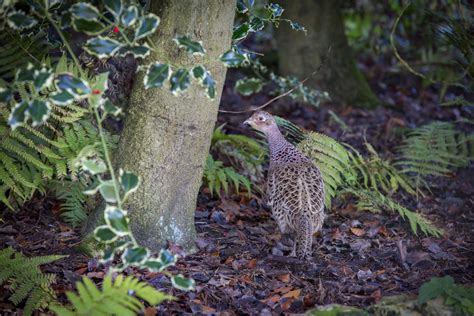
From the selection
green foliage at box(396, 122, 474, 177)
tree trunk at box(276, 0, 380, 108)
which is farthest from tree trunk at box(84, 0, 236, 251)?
tree trunk at box(276, 0, 380, 108)

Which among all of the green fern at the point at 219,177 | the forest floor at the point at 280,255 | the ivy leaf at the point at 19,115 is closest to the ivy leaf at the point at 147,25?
the ivy leaf at the point at 19,115

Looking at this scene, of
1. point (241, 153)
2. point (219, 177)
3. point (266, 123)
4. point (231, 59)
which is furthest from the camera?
point (241, 153)

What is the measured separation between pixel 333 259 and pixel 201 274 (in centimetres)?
122

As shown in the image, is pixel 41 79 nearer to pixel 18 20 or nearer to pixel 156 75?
pixel 18 20

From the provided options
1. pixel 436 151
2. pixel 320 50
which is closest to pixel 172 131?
pixel 436 151

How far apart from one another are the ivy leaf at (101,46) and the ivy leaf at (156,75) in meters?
0.23

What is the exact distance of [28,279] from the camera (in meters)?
3.86

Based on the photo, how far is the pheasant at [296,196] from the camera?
16.4 feet

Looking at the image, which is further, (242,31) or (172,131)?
(242,31)

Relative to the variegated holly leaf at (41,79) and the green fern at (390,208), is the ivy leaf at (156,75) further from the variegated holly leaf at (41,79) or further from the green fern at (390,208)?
the green fern at (390,208)

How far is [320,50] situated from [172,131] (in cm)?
489

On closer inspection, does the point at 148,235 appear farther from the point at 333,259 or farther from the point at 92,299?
the point at 333,259

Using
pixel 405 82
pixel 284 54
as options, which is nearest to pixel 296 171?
pixel 284 54

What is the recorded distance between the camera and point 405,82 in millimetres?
10297
